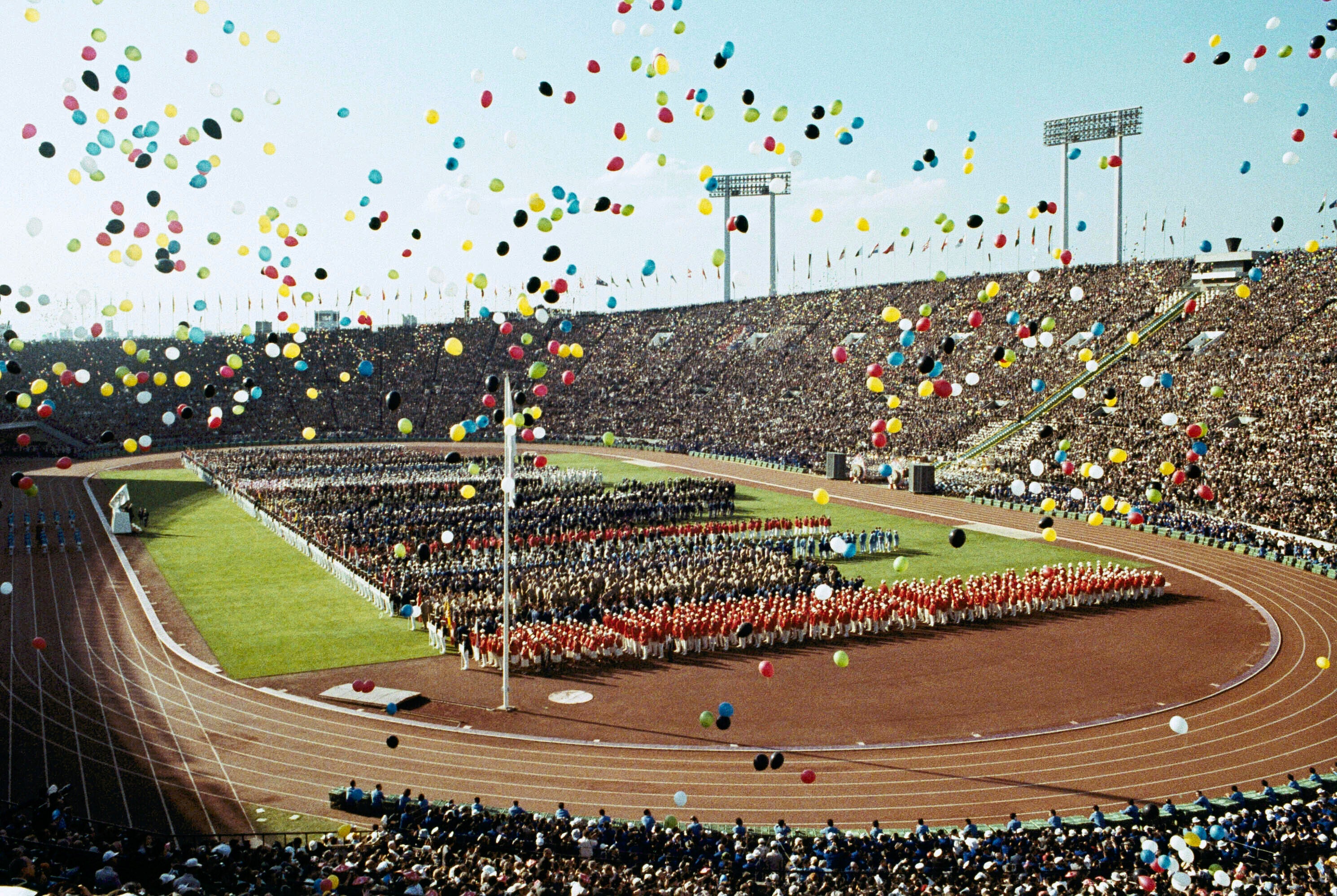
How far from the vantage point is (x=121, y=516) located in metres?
33.4

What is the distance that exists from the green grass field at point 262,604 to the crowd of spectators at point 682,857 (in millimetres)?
7938

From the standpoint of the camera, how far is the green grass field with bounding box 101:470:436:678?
20.1m

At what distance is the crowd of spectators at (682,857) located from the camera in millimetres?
9992

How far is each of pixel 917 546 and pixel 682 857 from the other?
22163 millimetres

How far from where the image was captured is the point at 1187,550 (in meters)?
32.0

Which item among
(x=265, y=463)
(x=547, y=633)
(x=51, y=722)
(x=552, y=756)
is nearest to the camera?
(x=552, y=756)

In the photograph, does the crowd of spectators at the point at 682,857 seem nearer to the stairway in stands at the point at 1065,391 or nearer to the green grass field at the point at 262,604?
the green grass field at the point at 262,604

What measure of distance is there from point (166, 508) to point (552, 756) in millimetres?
30314

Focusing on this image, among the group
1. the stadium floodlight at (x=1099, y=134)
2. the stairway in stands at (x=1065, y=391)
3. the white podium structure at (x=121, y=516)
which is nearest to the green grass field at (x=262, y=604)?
the white podium structure at (x=121, y=516)

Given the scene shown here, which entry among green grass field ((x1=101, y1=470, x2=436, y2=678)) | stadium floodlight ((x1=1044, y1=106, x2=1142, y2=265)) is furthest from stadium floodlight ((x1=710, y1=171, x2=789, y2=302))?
green grass field ((x1=101, y1=470, x2=436, y2=678))

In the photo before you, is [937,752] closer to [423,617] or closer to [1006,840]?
[1006,840]

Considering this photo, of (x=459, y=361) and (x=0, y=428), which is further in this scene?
(x=459, y=361)

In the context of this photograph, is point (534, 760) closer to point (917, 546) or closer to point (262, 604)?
point (262, 604)

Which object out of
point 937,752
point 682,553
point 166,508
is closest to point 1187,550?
point 682,553
